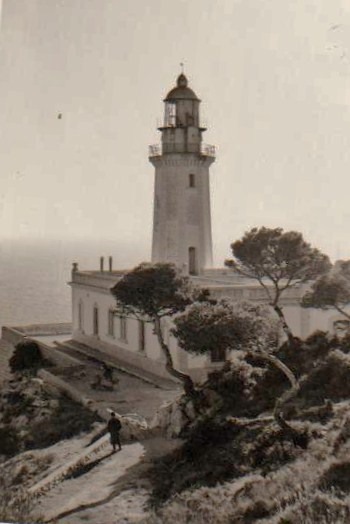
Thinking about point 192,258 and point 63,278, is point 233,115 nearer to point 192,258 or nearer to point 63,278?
point 192,258

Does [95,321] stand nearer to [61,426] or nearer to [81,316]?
[81,316]

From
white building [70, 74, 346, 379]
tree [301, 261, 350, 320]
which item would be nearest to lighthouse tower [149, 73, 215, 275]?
white building [70, 74, 346, 379]

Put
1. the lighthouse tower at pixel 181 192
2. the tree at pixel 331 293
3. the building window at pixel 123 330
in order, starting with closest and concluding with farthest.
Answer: the tree at pixel 331 293 < the building window at pixel 123 330 < the lighthouse tower at pixel 181 192

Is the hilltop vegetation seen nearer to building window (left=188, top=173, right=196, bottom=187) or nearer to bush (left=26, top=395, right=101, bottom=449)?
bush (left=26, top=395, right=101, bottom=449)

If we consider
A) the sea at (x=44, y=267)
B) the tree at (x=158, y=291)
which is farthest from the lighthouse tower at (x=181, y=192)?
the tree at (x=158, y=291)

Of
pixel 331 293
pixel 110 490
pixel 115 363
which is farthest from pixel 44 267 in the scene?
pixel 331 293

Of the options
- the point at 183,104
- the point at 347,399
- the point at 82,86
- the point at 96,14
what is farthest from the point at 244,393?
the point at 183,104

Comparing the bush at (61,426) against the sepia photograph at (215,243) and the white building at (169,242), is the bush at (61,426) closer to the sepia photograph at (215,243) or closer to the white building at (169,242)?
the sepia photograph at (215,243)
